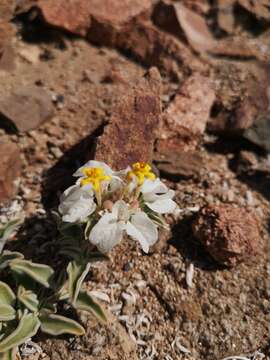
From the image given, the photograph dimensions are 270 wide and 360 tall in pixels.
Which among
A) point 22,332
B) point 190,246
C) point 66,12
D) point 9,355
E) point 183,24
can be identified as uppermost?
point 183,24

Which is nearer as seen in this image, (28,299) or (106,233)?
(106,233)

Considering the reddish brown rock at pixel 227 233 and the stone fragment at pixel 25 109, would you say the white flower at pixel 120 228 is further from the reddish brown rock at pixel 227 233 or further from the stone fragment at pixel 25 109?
the stone fragment at pixel 25 109

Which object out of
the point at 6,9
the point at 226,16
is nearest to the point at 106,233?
the point at 6,9

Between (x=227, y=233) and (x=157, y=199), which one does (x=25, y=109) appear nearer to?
(x=157, y=199)

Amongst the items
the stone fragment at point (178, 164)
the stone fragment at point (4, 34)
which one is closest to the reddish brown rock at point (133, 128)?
the stone fragment at point (178, 164)

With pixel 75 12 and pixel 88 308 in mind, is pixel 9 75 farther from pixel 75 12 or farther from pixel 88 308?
pixel 88 308

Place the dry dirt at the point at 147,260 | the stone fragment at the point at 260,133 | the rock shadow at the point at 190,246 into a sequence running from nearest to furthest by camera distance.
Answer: the dry dirt at the point at 147,260 → the rock shadow at the point at 190,246 → the stone fragment at the point at 260,133

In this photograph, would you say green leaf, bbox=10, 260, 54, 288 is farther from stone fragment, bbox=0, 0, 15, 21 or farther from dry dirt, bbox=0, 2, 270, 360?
stone fragment, bbox=0, 0, 15, 21
